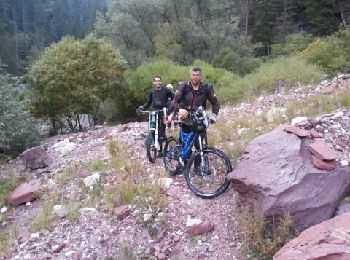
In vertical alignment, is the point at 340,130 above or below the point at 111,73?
above

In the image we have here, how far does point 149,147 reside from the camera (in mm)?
7949

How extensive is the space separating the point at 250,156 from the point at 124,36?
22800mm

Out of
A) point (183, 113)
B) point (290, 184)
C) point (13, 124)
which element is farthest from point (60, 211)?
point (13, 124)

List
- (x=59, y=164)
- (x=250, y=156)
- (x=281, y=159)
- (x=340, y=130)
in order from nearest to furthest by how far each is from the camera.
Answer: (x=281, y=159) → (x=250, y=156) → (x=340, y=130) → (x=59, y=164)

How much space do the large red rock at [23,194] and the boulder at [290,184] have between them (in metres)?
4.10

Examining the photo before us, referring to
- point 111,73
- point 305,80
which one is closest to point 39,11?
point 111,73

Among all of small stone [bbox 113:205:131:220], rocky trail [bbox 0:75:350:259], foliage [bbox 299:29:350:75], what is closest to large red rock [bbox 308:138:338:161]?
rocky trail [bbox 0:75:350:259]

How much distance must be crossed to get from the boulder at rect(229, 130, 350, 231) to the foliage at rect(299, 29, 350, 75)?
1539cm

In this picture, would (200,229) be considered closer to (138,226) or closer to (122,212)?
(138,226)

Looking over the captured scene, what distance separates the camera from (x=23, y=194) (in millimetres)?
7789

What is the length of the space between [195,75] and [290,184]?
6.85 feet

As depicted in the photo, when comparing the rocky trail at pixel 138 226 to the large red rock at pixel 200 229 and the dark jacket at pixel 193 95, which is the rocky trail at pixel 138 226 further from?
the dark jacket at pixel 193 95

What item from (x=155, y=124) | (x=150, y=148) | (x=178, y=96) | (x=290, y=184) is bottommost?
(x=150, y=148)

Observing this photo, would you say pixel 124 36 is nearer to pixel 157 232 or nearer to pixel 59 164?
pixel 59 164
